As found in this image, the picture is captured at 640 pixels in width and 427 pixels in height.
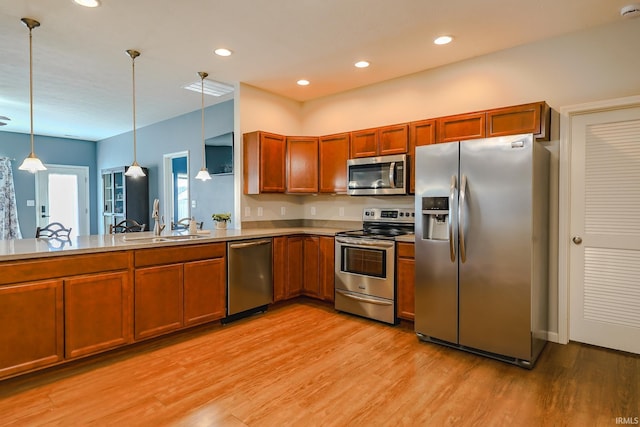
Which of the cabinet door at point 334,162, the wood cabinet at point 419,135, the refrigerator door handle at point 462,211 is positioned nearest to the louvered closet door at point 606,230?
the refrigerator door handle at point 462,211

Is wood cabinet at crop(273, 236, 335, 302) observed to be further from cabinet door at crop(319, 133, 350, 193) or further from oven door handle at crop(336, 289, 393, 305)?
cabinet door at crop(319, 133, 350, 193)

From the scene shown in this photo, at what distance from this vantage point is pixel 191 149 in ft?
19.0

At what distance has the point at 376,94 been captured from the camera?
171 inches

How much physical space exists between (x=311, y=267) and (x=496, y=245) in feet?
7.17

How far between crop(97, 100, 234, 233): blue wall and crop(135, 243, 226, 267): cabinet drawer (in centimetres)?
183

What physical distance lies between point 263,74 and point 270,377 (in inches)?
126

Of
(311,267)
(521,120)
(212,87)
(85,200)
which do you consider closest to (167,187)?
(212,87)

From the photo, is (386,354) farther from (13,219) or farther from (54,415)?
(13,219)

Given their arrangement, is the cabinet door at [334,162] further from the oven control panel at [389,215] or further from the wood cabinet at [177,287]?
the wood cabinet at [177,287]

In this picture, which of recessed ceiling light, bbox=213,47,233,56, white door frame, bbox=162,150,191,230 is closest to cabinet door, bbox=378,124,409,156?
recessed ceiling light, bbox=213,47,233,56

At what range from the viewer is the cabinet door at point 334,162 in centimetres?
428

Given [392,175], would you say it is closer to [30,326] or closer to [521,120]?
[521,120]

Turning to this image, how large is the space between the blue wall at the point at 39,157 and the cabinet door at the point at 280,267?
627 cm

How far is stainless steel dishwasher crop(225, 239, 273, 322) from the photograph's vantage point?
11.7 feet
